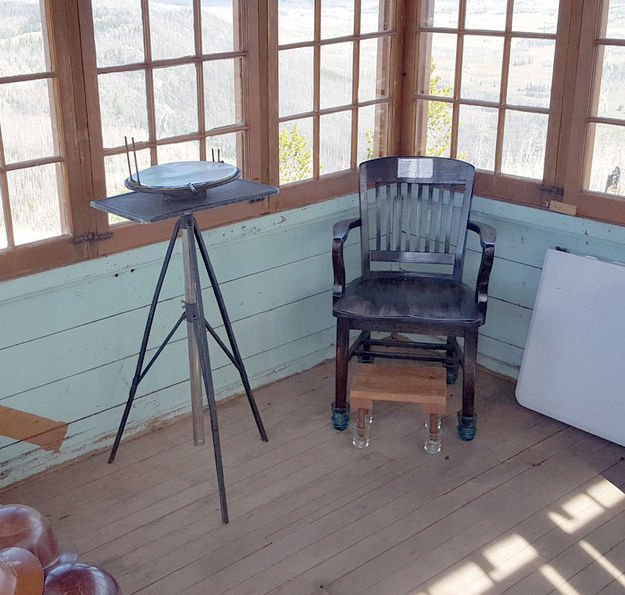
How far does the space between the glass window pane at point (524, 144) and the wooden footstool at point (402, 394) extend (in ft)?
3.18

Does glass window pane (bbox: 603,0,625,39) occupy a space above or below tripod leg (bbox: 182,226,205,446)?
above

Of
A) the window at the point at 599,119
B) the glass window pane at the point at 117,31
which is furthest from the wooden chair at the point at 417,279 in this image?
the glass window pane at the point at 117,31

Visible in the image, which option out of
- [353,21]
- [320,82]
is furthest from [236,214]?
[353,21]

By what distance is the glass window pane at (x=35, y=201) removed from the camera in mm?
3070

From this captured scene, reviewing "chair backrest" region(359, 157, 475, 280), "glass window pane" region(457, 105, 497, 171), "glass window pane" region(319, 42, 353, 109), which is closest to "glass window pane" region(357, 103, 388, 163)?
"glass window pane" region(319, 42, 353, 109)

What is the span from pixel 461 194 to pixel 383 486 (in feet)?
5.01

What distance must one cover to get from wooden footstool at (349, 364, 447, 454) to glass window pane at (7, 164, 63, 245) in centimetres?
134

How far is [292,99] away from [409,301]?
101 cm

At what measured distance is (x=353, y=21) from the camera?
392 centimetres

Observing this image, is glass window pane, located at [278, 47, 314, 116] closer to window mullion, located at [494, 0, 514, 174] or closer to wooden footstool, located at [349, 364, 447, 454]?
window mullion, located at [494, 0, 514, 174]

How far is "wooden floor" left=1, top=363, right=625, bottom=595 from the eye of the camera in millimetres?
2891

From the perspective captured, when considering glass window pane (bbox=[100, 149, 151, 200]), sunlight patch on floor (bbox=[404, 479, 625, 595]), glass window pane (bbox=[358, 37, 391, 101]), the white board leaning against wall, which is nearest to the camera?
sunlight patch on floor (bbox=[404, 479, 625, 595])

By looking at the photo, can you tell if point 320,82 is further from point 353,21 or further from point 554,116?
point 554,116

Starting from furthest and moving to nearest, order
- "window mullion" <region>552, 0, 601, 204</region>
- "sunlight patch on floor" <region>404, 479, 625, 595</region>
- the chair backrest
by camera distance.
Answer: the chair backrest < "window mullion" <region>552, 0, 601, 204</region> < "sunlight patch on floor" <region>404, 479, 625, 595</region>
